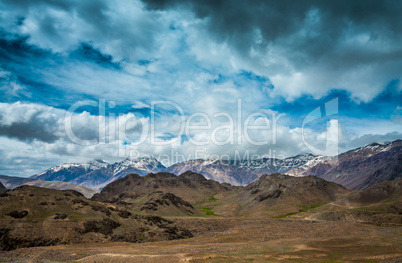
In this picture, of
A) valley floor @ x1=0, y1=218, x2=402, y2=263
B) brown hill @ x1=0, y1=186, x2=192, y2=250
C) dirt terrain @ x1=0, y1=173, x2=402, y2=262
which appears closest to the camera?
valley floor @ x1=0, y1=218, x2=402, y2=263

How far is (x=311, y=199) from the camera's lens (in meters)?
190

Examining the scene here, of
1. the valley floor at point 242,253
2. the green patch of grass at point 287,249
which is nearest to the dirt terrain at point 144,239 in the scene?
the valley floor at point 242,253

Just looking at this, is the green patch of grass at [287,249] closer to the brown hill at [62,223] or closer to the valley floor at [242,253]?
the valley floor at [242,253]

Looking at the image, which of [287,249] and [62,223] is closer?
[287,249]

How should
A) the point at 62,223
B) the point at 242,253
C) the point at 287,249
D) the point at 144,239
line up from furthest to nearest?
1. the point at 144,239
2. the point at 62,223
3. the point at 287,249
4. the point at 242,253

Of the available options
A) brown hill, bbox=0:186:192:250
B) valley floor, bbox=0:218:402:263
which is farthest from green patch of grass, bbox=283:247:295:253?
brown hill, bbox=0:186:192:250

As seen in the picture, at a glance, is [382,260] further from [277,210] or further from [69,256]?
[277,210]

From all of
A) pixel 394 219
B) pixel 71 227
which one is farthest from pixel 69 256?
pixel 394 219

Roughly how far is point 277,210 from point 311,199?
4218cm

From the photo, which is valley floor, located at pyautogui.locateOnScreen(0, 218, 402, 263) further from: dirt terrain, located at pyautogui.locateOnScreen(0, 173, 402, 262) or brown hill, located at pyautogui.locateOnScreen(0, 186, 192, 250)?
brown hill, located at pyautogui.locateOnScreen(0, 186, 192, 250)

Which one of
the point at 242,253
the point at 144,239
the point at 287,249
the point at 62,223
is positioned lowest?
the point at 144,239

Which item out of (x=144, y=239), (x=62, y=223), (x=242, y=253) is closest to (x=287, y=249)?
(x=242, y=253)

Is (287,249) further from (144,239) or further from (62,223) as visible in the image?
(62,223)

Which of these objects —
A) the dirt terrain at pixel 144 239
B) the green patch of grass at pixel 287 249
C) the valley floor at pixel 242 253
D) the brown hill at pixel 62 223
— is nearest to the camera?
the valley floor at pixel 242 253
